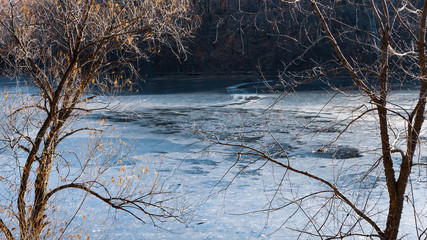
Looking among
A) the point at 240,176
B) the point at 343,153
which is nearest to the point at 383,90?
the point at 240,176

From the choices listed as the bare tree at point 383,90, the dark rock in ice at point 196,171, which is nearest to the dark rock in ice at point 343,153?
the dark rock in ice at point 196,171

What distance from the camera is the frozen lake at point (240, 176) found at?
5862mm

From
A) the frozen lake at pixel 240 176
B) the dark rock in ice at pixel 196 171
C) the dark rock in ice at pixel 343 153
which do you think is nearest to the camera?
the frozen lake at pixel 240 176

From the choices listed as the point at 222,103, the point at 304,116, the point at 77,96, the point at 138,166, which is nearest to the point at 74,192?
the point at 138,166

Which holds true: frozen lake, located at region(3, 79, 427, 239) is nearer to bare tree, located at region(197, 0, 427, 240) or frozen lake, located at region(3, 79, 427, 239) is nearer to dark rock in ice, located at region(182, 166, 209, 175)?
dark rock in ice, located at region(182, 166, 209, 175)

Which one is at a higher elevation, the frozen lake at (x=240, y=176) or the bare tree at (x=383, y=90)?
the bare tree at (x=383, y=90)

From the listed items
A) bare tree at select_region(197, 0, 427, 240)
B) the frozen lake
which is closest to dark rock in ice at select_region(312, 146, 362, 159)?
the frozen lake

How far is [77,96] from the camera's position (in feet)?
23.3

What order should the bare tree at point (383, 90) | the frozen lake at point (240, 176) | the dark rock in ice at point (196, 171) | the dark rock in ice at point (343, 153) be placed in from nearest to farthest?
1. the bare tree at point (383, 90)
2. the frozen lake at point (240, 176)
3. the dark rock in ice at point (196, 171)
4. the dark rock in ice at point (343, 153)

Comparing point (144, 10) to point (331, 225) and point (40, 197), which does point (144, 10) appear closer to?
point (40, 197)

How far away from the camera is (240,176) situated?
10164 millimetres

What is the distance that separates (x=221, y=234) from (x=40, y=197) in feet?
9.44

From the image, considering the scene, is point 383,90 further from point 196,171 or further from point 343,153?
point 343,153

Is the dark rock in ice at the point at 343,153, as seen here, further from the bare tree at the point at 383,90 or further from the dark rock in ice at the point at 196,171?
the bare tree at the point at 383,90
